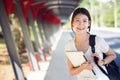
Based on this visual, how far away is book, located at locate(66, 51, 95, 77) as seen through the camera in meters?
3.97

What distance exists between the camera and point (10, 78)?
10.4 metres

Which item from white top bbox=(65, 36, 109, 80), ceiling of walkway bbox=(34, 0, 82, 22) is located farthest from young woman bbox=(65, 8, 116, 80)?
ceiling of walkway bbox=(34, 0, 82, 22)

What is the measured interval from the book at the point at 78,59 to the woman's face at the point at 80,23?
0.25 m

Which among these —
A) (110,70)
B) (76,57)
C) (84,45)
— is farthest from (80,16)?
(110,70)

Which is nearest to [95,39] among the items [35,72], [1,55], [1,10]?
[1,10]

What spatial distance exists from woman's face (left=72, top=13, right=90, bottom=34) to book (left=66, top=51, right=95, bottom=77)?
250mm

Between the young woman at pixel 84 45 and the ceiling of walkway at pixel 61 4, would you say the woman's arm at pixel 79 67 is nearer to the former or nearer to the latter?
the young woman at pixel 84 45

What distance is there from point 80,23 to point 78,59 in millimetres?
369

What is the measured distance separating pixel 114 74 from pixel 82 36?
48 centimetres

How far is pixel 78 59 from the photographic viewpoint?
4.01 meters

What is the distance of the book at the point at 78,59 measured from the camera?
13.0ft

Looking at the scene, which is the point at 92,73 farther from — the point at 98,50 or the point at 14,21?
the point at 14,21

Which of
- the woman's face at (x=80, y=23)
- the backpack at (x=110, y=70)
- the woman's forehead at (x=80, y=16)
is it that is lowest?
the backpack at (x=110, y=70)

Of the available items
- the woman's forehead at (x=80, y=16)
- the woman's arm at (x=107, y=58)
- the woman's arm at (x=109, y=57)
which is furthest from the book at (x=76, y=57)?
the woman's forehead at (x=80, y=16)
